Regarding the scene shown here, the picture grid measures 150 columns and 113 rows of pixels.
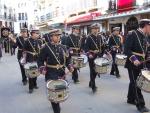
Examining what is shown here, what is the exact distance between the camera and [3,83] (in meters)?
14.3

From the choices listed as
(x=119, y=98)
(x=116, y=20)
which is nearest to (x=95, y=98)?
(x=119, y=98)

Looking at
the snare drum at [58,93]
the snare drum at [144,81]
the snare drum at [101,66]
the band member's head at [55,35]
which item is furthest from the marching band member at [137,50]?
the snare drum at [101,66]

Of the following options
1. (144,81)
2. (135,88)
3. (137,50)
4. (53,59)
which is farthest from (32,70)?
(144,81)

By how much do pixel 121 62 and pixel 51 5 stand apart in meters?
61.4

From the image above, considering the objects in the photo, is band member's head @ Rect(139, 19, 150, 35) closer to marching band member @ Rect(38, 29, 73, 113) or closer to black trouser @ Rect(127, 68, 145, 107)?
black trouser @ Rect(127, 68, 145, 107)

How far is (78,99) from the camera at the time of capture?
10414mm

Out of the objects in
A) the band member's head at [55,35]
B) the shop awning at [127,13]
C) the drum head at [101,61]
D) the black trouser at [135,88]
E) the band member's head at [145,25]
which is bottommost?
the black trouser at [135,88]

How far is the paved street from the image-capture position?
9.23 m

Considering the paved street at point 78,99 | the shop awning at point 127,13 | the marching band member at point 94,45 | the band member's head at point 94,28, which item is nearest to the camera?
the paved street at point 78,99

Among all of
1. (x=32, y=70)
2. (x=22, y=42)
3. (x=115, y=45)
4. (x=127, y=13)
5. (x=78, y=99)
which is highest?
(x=127, y=13)

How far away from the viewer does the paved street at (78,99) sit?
30.3 ft

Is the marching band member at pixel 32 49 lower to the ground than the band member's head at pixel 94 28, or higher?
lower

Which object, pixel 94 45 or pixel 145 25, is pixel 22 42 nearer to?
pixel 94 45

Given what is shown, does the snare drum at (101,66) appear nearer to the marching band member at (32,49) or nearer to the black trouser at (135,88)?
the black trouser at (135,88)
